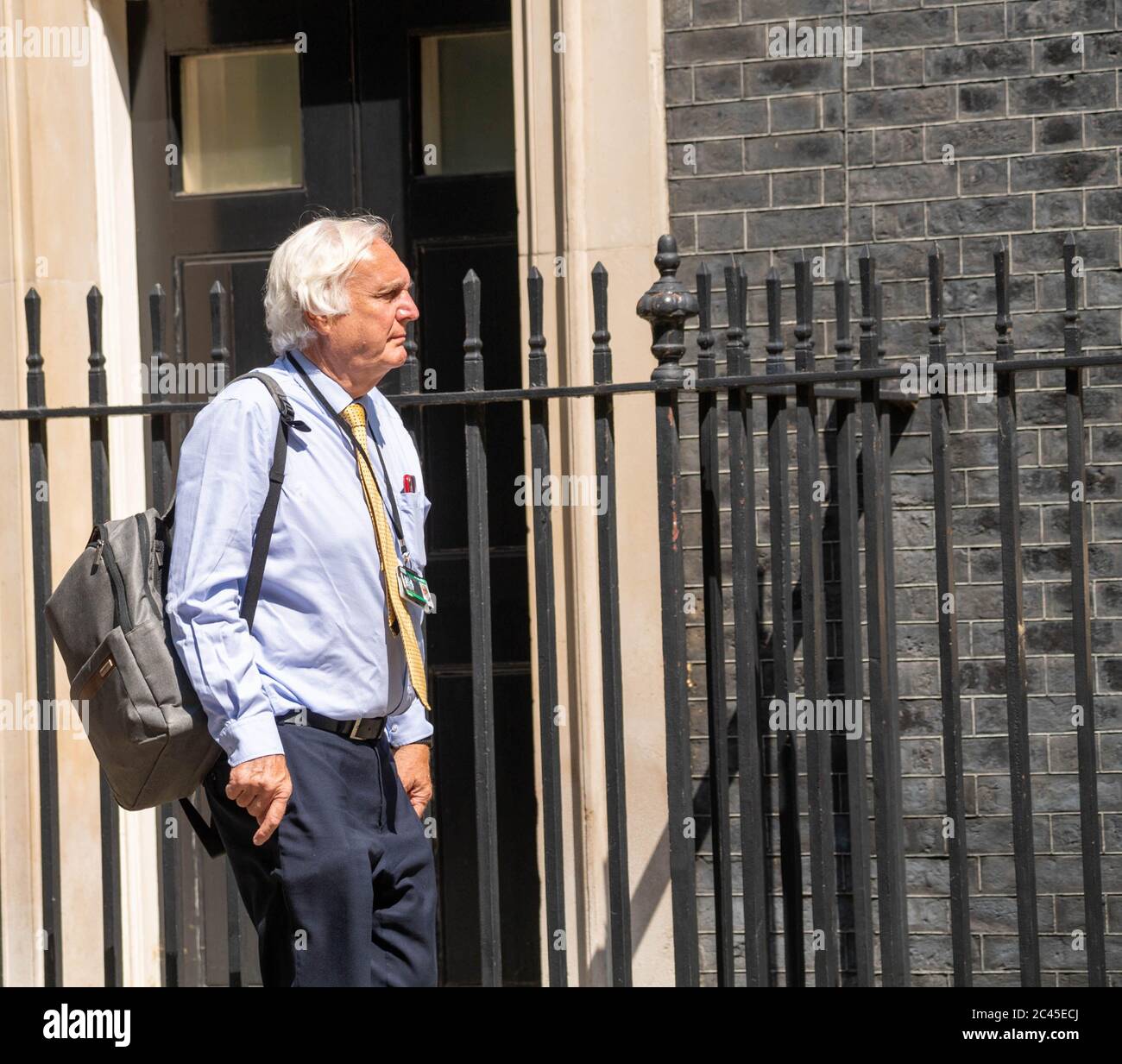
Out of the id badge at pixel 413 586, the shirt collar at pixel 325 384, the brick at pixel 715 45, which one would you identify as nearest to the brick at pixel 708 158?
the brick at pixel 715 45

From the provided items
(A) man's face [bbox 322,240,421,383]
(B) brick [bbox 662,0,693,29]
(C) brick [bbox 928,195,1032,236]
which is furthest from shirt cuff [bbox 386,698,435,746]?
(B) brick [bbox 662,0,693,29]

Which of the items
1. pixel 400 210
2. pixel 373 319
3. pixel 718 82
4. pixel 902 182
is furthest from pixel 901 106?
pixel 373 319

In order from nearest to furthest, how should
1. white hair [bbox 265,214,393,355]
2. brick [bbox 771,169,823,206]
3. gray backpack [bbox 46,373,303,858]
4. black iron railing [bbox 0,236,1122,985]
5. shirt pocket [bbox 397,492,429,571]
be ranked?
gray backpack [bbox 46,373,303,858] < white hair [bbox 265,214,393,355] < shirt pocket [bbox 397,492,429,571] < black iron railing [bbox 0,236,1122,985] < brick [bbox 771,169,823,206]

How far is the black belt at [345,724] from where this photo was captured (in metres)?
3.13

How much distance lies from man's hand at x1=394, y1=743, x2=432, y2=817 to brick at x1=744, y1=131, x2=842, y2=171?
2.47m

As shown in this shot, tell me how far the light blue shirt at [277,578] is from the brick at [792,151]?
7.35 feet

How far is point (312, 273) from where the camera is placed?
3234mm

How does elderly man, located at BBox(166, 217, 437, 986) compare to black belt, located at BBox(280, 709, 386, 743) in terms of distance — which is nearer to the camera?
elderly man, located at BBox(166, 217, 437, 986)

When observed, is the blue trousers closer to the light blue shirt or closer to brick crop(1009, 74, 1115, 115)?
the light blue shirt

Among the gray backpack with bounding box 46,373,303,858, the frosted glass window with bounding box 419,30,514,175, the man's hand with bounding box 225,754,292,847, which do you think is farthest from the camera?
the frosted glass window with bounding box 419,30,514,175

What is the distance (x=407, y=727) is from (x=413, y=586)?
399 mm

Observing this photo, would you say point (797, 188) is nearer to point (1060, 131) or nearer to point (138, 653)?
point (1060, 131)

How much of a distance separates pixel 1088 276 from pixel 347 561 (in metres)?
2.78

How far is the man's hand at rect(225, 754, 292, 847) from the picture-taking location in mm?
2959
